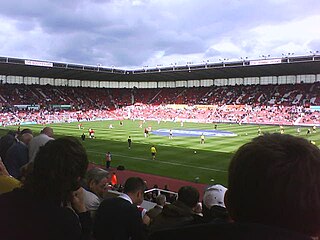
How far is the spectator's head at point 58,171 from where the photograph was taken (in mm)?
2693

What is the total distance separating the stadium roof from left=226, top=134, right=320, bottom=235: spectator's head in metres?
60.9

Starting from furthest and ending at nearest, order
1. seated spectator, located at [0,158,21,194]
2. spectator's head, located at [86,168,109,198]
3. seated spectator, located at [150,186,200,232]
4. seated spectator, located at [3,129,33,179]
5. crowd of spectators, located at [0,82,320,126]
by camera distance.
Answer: crowd of spectators, located at [0,82,320,126] < seated spectator, located at [3,129,33,179] < spectator's head, located at [86,168,109,198] < seated spectator, located at [150,186,200,232] < seated spectator, located at [0,158,21,194]

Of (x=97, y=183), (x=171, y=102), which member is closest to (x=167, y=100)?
(x=171, y=102)

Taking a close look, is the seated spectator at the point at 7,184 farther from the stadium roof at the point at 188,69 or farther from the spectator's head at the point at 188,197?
the stadium roof at the point at 188,69

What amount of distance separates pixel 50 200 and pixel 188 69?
7245cm

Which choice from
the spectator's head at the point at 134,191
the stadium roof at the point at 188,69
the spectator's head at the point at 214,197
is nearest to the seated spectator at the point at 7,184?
the spectator's head at the point at 134,191

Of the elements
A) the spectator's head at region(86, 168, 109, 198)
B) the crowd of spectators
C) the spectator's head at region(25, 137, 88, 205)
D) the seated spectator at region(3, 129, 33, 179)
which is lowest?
the spectator's head at region(86, 168, 109, 198)

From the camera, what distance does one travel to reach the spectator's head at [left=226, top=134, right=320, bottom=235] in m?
1.59

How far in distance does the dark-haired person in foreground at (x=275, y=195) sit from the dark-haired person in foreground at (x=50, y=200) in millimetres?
1117

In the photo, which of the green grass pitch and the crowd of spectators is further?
the crowd of spectators

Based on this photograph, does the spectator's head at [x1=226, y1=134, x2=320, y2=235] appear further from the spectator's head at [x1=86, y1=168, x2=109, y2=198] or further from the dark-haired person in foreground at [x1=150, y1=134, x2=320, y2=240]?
the spectator's head at [x1=86, y1=168, x2=109, y2=198]

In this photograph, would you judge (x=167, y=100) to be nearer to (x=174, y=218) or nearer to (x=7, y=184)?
(x=174, y=218)

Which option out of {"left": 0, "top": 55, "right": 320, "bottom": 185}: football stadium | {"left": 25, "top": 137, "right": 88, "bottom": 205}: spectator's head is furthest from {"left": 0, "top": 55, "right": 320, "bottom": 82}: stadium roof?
{"left": 25, "top": 137, "right": 88, "bottom": 205}: spectator's head

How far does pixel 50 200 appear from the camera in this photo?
2.60m
